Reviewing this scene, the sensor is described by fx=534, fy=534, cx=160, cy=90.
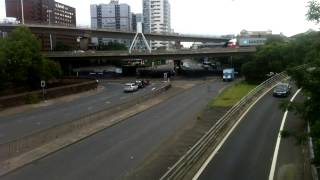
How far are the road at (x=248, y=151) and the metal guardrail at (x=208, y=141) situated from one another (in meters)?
0.84

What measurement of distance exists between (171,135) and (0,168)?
1556 centimetres

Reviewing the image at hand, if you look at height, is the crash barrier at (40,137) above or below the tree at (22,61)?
below

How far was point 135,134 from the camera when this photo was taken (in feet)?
145

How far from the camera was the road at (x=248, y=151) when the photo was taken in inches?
1089

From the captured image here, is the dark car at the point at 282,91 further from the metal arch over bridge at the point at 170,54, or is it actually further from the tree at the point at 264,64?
the metal arch over bridge at the point at 170,54

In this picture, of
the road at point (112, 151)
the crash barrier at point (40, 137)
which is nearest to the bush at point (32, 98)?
the road at point (112, 151)

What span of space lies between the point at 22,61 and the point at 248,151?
62.8 meters

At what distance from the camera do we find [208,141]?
114 feet

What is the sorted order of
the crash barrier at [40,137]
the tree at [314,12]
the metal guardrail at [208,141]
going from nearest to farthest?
the tree at [314,12] < the metal guardrail at [208,141] < the crash barrier at [40,137]

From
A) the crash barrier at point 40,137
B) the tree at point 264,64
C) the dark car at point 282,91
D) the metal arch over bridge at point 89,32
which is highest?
the metal arch over bridge at point 89,32

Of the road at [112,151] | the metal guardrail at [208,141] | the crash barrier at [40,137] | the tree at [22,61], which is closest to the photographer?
the metal guardrail at [208,141]

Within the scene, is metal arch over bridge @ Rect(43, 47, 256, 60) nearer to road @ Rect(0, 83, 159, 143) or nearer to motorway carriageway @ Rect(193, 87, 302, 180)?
road @ Rect(0, 83, 159, 143)

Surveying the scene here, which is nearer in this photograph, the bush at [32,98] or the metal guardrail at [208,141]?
the metal guardrail at [208,141]

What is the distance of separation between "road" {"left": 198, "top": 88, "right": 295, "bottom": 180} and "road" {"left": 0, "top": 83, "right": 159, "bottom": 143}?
18.6m
